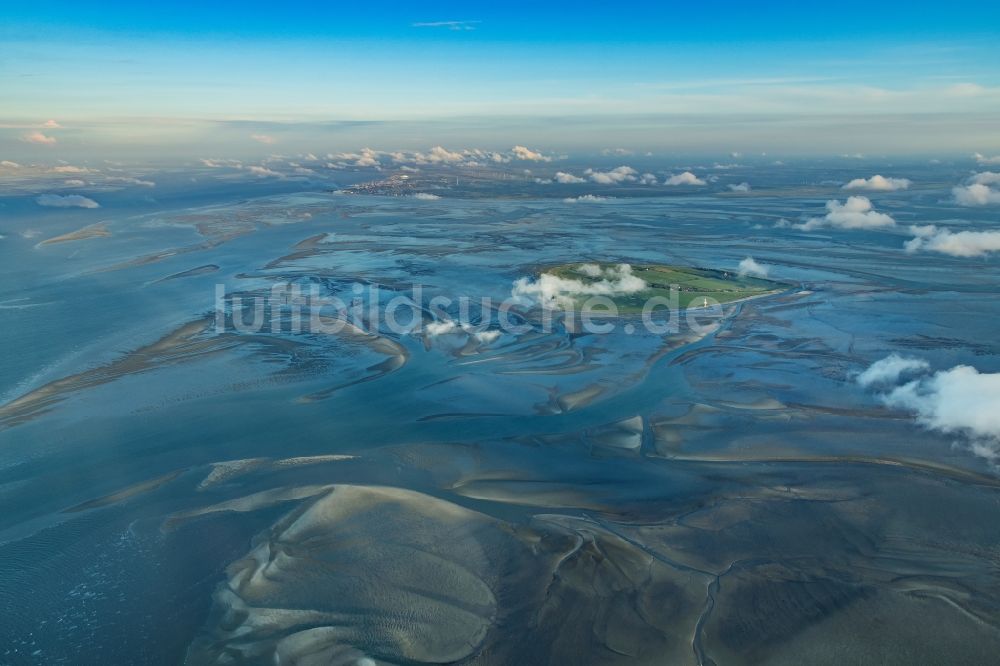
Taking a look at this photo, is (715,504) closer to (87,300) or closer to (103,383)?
(103,383)

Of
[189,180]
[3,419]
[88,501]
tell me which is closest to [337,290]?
[3,419]

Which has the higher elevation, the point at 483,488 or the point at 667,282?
the point at 667,282

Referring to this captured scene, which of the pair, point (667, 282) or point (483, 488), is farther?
point (667, 282)

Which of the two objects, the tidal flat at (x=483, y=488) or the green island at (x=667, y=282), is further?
the green island at (x=667, y=282)

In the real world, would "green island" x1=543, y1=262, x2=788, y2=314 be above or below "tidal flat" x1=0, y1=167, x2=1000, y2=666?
above

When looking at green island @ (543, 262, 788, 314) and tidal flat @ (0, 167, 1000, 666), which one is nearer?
tidal flat @ (0, 167, 1000, 666)

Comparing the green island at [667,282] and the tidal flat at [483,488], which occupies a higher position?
the green island at [667,282]
